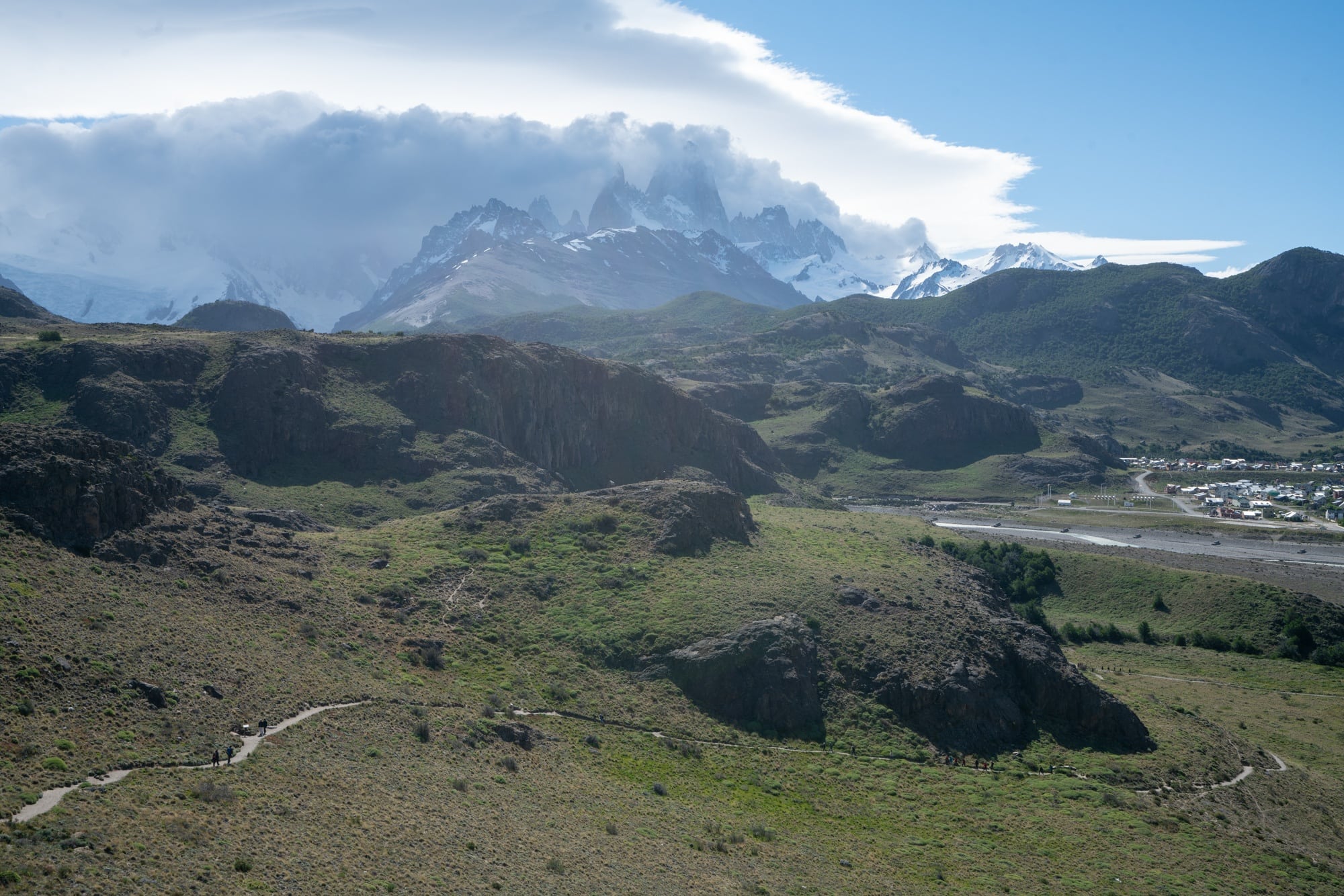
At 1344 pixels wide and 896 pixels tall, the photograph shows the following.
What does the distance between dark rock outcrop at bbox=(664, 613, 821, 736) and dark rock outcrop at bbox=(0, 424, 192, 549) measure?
3036cm

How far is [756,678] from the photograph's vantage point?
57406mm

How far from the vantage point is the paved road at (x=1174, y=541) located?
13162cm

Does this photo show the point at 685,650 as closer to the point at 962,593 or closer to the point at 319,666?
the point at 319,666

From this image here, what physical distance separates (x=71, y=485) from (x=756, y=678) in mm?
36776

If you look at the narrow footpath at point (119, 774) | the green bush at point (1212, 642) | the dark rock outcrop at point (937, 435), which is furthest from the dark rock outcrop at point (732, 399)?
the narrow footpath at point (119, 774)

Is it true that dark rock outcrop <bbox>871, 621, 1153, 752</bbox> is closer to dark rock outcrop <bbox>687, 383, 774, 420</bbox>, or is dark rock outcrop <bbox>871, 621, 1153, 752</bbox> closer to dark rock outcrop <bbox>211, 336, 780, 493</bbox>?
dark rock outcrop <bbox>211, 336, 780, 493</bbox>

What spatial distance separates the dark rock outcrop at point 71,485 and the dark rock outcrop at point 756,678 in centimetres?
3036

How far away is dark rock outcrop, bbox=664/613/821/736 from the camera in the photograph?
185ft

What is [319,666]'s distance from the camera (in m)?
48.2

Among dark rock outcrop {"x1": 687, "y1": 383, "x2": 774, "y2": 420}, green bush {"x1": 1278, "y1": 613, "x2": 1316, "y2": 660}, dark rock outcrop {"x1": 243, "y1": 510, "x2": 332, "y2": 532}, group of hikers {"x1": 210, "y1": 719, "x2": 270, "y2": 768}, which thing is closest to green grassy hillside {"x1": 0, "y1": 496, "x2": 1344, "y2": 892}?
group of hikers {"x1": 210, "y1": 719, "x2": 270, "y2": 768}

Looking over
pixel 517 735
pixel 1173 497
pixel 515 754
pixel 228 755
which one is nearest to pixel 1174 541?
pixel 1173 497

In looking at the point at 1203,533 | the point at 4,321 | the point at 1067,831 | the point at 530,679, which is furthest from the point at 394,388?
the point at 1203,533

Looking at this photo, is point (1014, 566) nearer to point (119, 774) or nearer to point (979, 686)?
point (979, 686)

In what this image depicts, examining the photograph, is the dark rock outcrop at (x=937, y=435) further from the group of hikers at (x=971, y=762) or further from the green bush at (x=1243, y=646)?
the group of hikers at (x=971, y=762)
